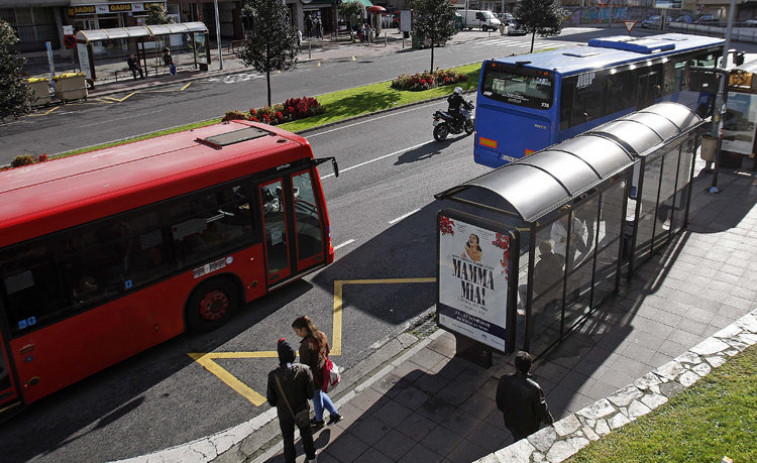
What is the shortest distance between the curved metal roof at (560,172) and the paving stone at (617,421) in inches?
104

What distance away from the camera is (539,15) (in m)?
35.5

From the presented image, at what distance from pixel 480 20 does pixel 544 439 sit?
58.8m

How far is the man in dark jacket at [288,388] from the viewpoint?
7.23 m

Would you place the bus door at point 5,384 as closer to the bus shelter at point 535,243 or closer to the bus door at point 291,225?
the bus door at point 291,225

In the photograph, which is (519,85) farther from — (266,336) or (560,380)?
(266,336)

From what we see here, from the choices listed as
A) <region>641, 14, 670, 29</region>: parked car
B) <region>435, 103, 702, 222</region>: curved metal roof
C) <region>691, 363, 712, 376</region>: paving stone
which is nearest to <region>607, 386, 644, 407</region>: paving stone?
<region>691, 363, 712, 376</region>: paving stone

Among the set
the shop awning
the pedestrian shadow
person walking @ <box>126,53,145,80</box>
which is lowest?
the pedestrian shadow

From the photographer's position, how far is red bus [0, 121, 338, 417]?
8633mm

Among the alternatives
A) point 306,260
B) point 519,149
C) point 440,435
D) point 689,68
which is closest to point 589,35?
point 689,68

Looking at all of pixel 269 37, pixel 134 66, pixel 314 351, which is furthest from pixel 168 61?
pixel 314 351

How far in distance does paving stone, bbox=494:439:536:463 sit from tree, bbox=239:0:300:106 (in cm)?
2144

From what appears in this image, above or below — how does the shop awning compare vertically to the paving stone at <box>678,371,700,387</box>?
above

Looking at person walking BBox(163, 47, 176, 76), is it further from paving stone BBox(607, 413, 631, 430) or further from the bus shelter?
paving stone BBox(607, 413, 631, 430)

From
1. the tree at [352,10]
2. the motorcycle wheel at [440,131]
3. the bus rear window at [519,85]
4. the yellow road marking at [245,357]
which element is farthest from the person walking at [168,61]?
the yellow road marking at [245,357]
